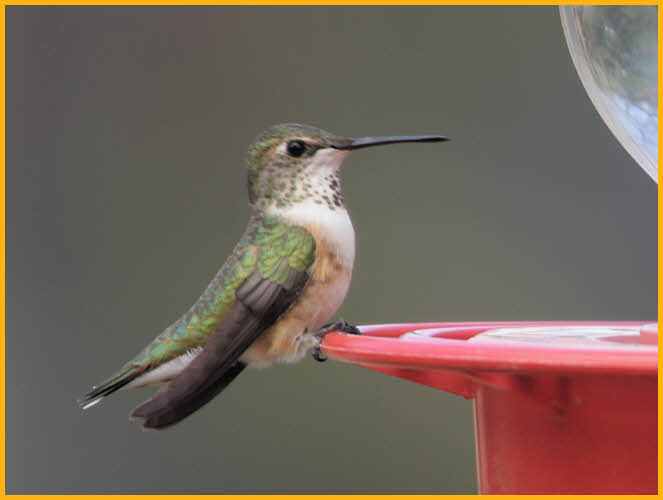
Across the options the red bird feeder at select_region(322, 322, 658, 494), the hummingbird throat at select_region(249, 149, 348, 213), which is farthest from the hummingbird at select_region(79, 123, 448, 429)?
the red bird feeder at select_region(322, 322, 658, 494)

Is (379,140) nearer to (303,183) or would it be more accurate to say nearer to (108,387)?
(303,183)

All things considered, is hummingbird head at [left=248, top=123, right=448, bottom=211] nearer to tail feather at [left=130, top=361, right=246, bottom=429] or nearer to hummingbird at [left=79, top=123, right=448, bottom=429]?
hummingbird at [left=79, top=123, right=448, bottom=429]

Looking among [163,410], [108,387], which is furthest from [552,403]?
[108,387]

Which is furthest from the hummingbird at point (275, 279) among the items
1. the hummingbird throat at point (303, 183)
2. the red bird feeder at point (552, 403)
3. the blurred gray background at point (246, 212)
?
the blurred gray background at point (246, 212)

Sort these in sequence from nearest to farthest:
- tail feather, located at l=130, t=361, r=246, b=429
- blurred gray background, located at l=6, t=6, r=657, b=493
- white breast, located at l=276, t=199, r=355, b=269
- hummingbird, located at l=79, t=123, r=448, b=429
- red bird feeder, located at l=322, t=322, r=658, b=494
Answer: red bird feeder, located at l=322, t=322, r=658, b=494 → tail feather, located at l=130, t=361, r=246, b=429 → hummingbird, located at l=79, t=123, r=448, b=429 → white breast, located at l=276, t=199, r=355, b=269 → blurred gray background, located at l=6, t=6, r=657, b=493

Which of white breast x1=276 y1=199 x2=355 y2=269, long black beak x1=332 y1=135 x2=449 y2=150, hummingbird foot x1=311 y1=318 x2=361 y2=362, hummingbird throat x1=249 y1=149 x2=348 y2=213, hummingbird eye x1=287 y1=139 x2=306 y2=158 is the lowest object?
hummingbird foot x1=311 y1=318 x2=361 y2=362

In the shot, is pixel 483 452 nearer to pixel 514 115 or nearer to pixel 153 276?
pixel 153 276

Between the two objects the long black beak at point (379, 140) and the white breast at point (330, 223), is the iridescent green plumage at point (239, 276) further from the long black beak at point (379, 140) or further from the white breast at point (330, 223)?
the long black beak at point (379, 140)

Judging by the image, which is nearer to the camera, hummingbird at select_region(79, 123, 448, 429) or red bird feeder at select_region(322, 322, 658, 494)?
red bird feeder at select_region(322, 322, 658, 494)
